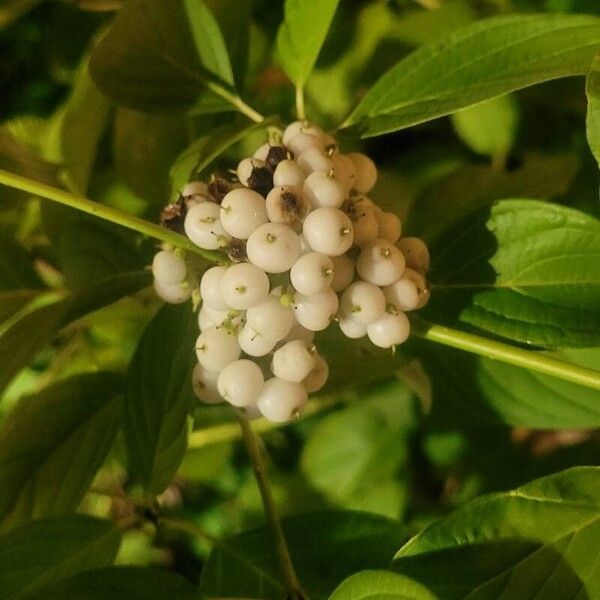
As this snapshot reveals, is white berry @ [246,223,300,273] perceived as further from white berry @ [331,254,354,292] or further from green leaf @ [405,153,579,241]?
green leaf @ [405,153,579,241]

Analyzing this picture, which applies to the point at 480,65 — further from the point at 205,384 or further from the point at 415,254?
the point at 205,384

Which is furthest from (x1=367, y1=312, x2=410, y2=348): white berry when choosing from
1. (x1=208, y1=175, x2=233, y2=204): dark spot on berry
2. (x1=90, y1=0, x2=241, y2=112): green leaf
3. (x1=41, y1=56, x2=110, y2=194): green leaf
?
(x1=41, y1=56, x2=110, y2=194): green leaf

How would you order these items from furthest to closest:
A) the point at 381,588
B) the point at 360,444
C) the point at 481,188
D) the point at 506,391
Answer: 1. the point at 360,444
2. the point at 481,188
3. the point at 506,391
4. the point at 381,588

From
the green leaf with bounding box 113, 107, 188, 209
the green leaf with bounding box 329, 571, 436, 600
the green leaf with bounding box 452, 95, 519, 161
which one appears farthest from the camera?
the green leaf with bounding box 452, 95, 519, 161

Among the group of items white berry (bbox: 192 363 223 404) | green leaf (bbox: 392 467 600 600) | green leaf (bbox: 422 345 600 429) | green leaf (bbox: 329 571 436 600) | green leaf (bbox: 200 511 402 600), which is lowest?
green leaf (bbox: 200 511 402 600)

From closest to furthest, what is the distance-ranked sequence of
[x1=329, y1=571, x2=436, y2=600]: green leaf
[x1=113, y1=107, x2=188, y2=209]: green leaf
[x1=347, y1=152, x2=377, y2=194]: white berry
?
[x1=329, y1=571, x2=436, y2=600]: green leaf
[x1=347, y1=152, x2=377, y2=194]: white berry
[x1=113, y1=107, x2=188, y2=209]: green leaf

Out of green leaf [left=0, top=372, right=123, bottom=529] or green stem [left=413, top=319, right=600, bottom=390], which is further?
green leaf [left=0, top=372, right=123, bottom=529]

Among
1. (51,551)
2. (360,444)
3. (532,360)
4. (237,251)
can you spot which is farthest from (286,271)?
(360,444)

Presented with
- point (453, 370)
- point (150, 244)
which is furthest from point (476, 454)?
point (150, 244)
